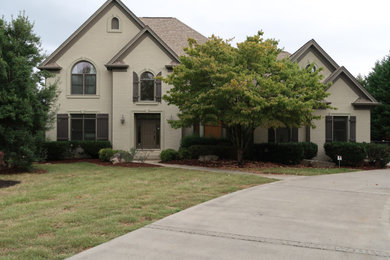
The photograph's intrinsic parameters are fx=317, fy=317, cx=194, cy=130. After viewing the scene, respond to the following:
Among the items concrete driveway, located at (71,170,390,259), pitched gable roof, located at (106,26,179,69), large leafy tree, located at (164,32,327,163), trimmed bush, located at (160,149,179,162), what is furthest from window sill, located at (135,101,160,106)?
concrete driveway, located at (71,170,390,259)

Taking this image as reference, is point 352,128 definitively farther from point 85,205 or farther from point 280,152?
point 85,205

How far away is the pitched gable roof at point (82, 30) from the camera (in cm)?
1858

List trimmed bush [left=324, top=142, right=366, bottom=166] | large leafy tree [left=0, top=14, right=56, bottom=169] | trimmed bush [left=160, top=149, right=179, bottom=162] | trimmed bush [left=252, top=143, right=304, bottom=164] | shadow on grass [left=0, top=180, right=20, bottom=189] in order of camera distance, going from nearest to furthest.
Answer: shadow on grass [left=0, top=180, right=20, bottom=189] → large leafy tree [left=0, top=14, right=56, bottom=169] → trimmed bush [left=324, top=142, right=366, bottom=166] → trimmed bush [left=252, top=143, right=304, bottom=164] → trimmed bush [left=160, top=149, right=179, bottom=162]

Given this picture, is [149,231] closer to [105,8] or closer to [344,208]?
[344,208]

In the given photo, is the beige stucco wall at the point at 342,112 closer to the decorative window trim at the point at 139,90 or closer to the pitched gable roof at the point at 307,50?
the pitched gable roof at the point at 307,50

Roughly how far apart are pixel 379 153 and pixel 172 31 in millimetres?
14828

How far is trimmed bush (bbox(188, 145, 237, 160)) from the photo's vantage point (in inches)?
663

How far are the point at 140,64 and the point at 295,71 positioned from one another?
344 inches

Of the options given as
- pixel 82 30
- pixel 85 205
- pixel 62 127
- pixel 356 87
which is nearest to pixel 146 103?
pixel 62 127

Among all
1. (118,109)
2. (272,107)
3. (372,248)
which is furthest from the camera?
(118,109)

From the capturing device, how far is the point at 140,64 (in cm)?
1834

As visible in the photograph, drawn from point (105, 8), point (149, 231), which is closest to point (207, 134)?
point (105, 8)

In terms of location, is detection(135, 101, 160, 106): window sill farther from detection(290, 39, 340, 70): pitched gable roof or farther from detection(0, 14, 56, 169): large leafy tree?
detection(290, 39, 340, 70): pitched gable roof

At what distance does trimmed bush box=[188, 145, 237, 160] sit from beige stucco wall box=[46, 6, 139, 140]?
5.94m
